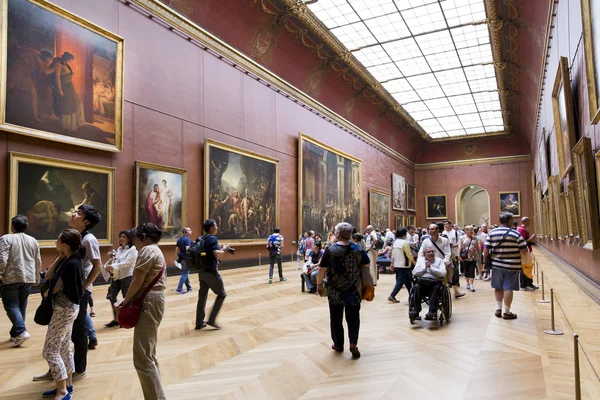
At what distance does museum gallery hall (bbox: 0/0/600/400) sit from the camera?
419 centimetres

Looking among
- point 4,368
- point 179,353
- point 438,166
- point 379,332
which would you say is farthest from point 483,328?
point 438,166

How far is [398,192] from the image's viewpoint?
31.6 m

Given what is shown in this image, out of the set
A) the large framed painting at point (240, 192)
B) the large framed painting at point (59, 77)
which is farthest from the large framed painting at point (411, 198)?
the large framed painting at point (59, 77)

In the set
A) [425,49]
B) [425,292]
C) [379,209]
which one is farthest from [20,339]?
[379,209]

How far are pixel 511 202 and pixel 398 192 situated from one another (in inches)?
352

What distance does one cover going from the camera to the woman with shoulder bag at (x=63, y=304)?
146 inches

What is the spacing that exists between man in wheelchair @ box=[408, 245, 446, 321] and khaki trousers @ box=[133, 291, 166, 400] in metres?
4.25

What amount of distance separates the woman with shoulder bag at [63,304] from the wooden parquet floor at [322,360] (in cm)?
28

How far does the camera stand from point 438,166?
3597 cm

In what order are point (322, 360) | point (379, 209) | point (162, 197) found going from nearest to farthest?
point (322, 360) → point (162, 197) → point (379, 209)

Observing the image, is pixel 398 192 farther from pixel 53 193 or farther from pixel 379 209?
pixel 53 193

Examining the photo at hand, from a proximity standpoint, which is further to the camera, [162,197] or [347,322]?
[162,197]

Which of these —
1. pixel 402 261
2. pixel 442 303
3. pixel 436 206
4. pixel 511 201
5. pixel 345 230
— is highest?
pixel 511 201

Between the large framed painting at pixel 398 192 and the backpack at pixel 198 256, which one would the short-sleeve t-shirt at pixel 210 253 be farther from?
the large framed painting at pixel 398 192
